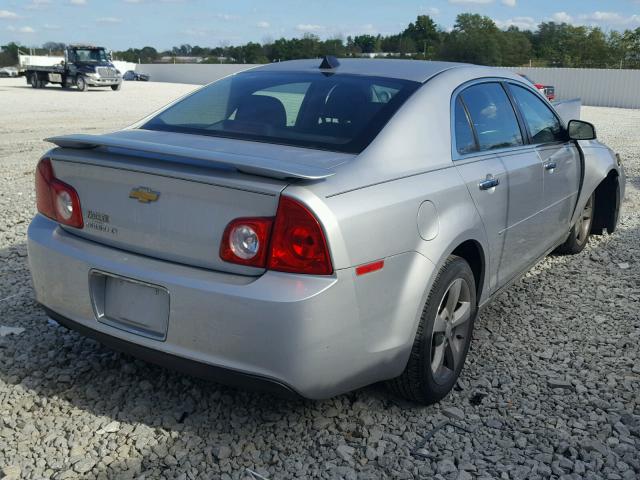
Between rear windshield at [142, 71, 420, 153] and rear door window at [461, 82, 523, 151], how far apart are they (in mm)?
473

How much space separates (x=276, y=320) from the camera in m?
2.47

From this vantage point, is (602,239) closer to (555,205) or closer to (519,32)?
(555,205)

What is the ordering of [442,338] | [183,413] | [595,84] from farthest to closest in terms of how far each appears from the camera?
[595,84], [442,338], [183,413]

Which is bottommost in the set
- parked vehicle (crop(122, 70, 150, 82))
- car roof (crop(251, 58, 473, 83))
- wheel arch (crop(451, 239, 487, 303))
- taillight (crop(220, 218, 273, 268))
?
parked vehicle (crop(122, 70, 150, 82))

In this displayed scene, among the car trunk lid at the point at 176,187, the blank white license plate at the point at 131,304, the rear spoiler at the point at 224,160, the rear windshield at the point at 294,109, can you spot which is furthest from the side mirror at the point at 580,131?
the blank white license plate at the point at 131,304

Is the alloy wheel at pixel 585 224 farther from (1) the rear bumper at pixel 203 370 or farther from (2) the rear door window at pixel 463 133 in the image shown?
(1) the rear bumper at pixel 203 370

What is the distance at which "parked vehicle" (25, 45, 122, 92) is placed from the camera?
34.1 meters

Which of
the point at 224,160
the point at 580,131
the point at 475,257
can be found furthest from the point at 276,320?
the point at 580,131

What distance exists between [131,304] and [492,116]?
2332 millimetres

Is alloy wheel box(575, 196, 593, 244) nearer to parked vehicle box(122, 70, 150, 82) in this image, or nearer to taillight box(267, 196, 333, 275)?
taillight box(267, 196, 333, 275)

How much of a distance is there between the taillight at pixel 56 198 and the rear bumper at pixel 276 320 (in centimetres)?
16

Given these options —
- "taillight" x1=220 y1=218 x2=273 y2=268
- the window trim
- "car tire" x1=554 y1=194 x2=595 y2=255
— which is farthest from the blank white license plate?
"car tire" x1=554 y1=194 x2=595 y2=255

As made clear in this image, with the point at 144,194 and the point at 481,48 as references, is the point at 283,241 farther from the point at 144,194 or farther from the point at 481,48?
the point at 481,48

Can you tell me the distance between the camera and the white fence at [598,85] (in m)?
34.7
